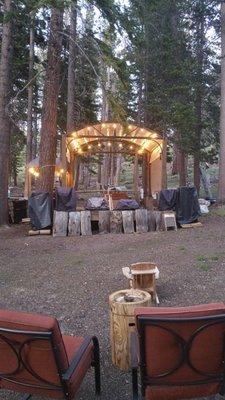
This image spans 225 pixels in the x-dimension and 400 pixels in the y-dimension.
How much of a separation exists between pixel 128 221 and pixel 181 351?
866cm

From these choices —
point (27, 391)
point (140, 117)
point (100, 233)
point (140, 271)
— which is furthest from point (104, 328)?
point (140, 117)

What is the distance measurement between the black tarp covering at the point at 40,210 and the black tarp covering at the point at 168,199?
3.41m

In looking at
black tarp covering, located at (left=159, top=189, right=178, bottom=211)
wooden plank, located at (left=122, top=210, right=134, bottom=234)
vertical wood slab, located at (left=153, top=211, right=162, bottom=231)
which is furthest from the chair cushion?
black tarp covering, located at (left=159, top=189, right=178, bottom=211)

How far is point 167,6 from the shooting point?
59.3 feet

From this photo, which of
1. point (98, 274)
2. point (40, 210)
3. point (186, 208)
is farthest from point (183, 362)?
point (186, 208)

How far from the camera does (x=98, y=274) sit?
21.4ft

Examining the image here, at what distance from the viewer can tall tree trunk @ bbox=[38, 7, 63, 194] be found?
11328 mm

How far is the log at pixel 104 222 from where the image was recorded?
1114 cm

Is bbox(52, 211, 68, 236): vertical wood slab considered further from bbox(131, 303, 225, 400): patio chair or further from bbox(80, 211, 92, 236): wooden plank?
bbox(131, 303, 225, 400): patio chair

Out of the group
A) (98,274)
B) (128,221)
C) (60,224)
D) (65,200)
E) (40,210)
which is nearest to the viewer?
(98,274)

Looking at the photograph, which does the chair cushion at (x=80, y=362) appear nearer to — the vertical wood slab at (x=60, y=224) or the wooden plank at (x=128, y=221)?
the vertical wood slab at (x=60, y=224)

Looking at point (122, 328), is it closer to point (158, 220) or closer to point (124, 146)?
point (158, 220)

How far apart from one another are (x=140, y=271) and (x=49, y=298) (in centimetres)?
139

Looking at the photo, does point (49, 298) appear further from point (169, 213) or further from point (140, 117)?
point (140, 117)
